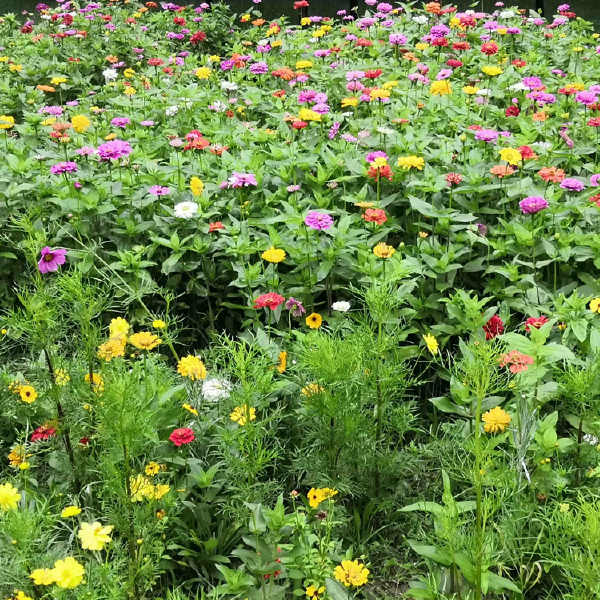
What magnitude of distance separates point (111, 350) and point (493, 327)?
3.89ft

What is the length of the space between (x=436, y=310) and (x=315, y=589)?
126 centimetres

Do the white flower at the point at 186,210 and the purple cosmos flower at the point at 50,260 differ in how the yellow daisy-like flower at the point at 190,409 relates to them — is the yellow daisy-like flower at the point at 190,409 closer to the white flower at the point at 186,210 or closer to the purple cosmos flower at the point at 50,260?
the purple cosmos flower at the point at 50,260

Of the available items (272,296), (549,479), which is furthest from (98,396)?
(549,479)

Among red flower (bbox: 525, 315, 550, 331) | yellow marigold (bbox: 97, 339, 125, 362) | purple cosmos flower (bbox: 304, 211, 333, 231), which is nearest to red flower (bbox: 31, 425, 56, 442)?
yellow marigold (bbox: 97, 339, 125, 362)

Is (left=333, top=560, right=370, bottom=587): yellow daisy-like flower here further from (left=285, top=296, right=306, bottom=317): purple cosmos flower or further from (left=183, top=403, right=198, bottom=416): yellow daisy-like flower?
(left=285, top=296, right=306, bottom=317): purple cosmos flower

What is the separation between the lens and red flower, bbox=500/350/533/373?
1823mm

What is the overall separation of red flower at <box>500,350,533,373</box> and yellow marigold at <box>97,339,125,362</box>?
1.10m

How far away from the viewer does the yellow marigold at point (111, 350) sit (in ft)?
6.69

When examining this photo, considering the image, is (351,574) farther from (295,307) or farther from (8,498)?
(295,307)

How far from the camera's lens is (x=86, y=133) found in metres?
3.94

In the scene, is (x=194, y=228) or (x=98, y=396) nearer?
(x=98, y=396)

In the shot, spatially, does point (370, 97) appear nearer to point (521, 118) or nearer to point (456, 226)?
point (521, 118)

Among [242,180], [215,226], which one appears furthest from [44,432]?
[242,180]

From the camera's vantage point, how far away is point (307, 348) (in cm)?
208
